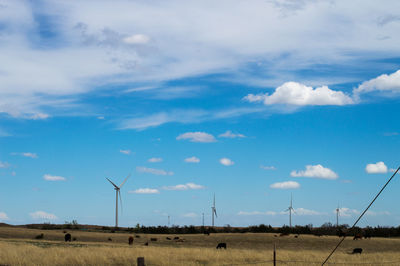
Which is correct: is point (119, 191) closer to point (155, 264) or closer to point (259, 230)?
point (259, 230)

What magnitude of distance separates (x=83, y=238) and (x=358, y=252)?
39.7 meters

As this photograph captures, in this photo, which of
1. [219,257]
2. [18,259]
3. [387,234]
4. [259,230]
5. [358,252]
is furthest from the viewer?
[259,230]

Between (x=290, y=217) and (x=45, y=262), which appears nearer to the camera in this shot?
(x=45, y=262)

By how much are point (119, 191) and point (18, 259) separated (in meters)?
64.5

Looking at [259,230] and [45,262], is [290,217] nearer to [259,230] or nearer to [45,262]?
[259,230]

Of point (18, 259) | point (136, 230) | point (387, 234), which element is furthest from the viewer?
point (136, 230)

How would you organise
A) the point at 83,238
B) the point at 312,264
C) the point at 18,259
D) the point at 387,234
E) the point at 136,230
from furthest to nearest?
the point at 136,230, the point at 387,234, the point at 83,238, the point at 312,264, the point at 18,259

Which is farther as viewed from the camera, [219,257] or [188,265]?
[219,257]

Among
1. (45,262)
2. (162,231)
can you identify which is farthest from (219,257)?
(162,231)

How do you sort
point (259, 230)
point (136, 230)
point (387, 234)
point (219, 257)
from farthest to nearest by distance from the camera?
1. point (136, 230)
2. point (259, 230)
3. point (387, 234)
4. point (219, 257)

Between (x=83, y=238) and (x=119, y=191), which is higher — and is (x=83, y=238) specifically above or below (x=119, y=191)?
below

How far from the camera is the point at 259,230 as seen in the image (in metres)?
98.6

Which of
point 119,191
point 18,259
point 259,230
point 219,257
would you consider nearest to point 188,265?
point 219,257

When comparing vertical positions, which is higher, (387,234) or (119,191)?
(119,191)
